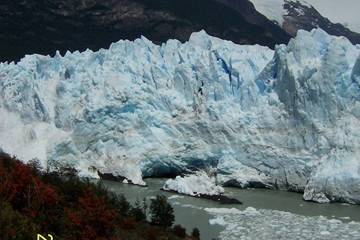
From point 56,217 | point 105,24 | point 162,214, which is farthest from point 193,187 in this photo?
point 105,24

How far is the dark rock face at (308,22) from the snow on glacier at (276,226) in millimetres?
51192

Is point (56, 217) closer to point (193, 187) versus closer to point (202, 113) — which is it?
point (193, 187)

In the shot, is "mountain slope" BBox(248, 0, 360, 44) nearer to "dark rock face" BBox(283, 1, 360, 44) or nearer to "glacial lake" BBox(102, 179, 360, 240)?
"dark rock face" BBox(283, 1, 360, 44)

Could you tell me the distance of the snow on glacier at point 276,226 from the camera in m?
12.8

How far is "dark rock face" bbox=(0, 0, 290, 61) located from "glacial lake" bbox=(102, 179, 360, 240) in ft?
70.6

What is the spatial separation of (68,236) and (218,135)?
11855mm

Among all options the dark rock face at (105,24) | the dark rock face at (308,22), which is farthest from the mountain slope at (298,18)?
the dark rock face at (105,24)

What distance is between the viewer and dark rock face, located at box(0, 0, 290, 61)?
129 ft

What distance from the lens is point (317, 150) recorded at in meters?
18.4

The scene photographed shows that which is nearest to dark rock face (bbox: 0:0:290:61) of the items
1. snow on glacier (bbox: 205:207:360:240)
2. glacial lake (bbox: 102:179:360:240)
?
glacial lake (bbox: 102:179:360:240)

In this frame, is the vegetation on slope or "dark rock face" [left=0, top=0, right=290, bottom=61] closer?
the vegetation on slope

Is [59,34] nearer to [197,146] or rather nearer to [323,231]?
[197,146]

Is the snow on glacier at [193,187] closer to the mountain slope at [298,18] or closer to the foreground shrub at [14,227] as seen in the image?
the foreground shrub at [14,227]

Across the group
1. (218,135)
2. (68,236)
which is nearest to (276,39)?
(218,135)
